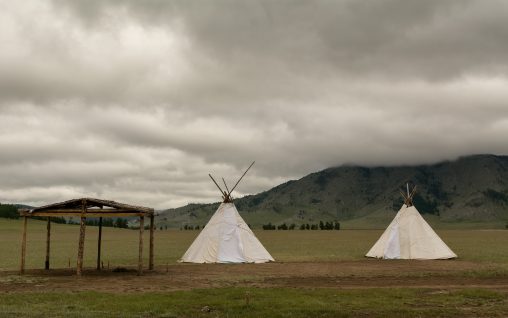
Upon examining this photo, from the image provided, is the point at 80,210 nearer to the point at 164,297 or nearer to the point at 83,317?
the point at 164,297

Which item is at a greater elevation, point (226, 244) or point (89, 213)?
point (89, 213)

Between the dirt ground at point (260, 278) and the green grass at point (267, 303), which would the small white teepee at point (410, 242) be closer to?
the dirt ground at point (260, 278)

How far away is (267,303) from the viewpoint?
1762 centimetres

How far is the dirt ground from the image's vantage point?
75.3 feet

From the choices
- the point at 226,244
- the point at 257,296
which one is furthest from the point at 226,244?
the point at 257,296

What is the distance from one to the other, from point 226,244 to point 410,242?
46.5 ft

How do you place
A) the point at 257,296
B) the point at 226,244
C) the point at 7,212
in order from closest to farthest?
the point at 257,296 → the point at 226,244 → the point at 7,212

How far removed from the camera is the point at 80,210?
28156 mm

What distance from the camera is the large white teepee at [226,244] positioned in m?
36.2

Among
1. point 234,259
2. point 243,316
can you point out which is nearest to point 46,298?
point 243,316

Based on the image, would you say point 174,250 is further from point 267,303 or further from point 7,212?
point 7,212

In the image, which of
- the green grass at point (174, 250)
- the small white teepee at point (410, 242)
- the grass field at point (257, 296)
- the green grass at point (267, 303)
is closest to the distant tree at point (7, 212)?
the green grass at point (174, 250)

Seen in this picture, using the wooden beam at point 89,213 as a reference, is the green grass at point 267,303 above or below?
below

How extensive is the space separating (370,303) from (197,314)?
577 cm
